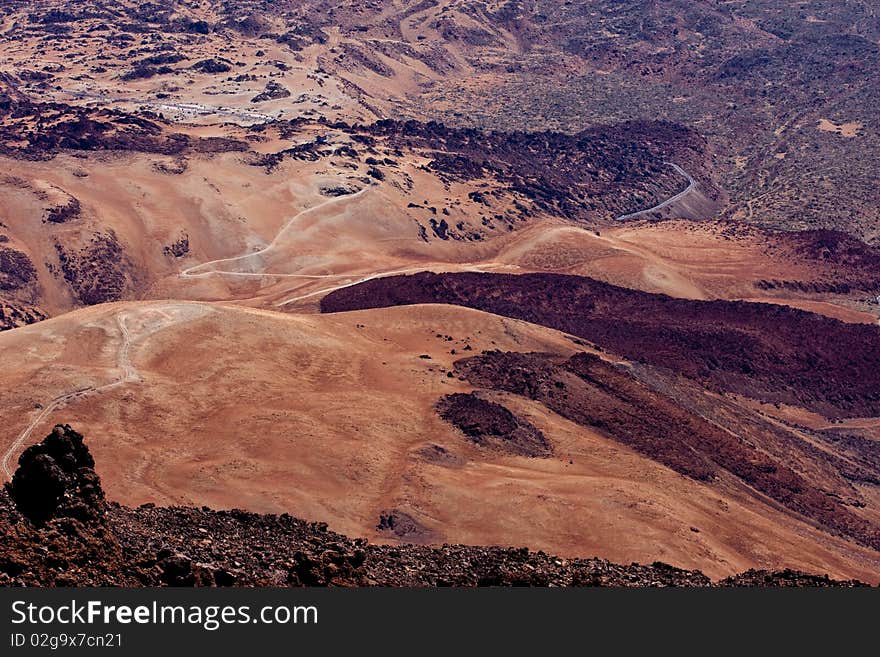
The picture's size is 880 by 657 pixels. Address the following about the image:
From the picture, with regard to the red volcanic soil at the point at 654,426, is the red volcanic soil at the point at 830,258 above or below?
below

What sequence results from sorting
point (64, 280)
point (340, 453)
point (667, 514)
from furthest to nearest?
point (64, 280), point (340, 453), point (667, 514)

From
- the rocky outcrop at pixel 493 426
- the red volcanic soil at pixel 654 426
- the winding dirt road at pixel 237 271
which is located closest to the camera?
the rocky outcrop at pixel 493 426

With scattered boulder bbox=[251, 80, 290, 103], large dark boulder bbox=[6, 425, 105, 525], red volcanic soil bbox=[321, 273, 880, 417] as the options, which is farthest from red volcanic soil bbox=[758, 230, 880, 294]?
large dark boulder bbox=[6, 425, 105, 525]

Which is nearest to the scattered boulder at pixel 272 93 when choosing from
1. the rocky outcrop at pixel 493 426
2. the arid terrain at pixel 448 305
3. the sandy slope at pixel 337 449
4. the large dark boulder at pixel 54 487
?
the arid terrain at pixel 448 305

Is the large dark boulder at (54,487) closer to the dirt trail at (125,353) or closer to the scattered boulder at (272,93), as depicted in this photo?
the dirt trail at (125,353)

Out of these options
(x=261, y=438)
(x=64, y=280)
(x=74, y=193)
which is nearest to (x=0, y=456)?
(x=261, y=438)

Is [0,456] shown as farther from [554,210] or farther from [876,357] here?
[554,210]
